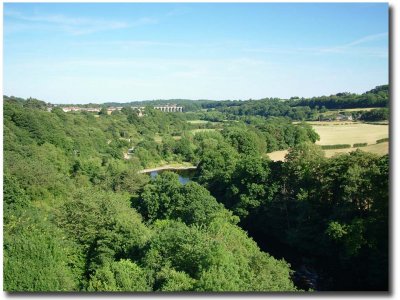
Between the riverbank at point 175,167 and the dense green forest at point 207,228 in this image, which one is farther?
the riverbank at point 175,167

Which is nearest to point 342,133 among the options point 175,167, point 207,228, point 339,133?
point 339,133

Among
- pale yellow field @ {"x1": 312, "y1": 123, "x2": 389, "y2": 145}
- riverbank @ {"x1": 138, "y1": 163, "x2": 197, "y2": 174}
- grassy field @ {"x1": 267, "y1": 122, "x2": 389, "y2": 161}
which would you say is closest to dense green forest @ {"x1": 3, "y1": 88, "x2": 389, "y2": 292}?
grassy field @ {"x1": 267, "y1": 122, "x2": 389, "y2": 161}

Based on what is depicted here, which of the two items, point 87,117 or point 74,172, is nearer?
point 74,172

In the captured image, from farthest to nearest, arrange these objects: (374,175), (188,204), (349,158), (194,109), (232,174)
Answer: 1. (194,109)
2. (232,174)
3. (188,204)
4. (349,158)
5. (374,175)

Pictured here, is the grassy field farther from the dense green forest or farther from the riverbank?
the riverbank

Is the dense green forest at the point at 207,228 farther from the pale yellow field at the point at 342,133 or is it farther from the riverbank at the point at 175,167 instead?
the riverbank at the point at 175,167

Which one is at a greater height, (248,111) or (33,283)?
(248,111)

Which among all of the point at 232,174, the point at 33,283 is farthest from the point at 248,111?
the point at 33,283

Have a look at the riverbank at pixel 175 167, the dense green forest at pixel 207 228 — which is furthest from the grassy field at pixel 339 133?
the riverbank at pixel 175 167

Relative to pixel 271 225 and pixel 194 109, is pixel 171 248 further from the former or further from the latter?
pixel 194 109
